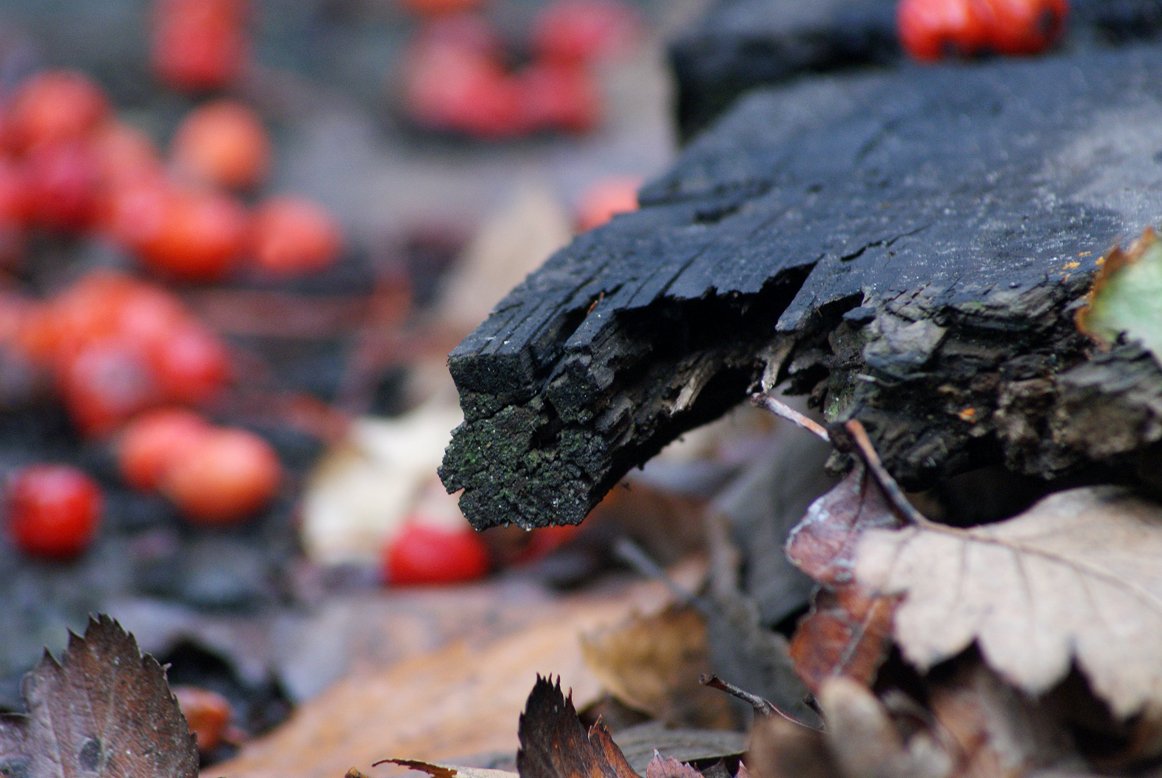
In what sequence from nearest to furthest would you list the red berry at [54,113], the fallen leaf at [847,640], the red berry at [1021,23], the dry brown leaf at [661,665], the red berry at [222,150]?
1. the fallen leaf at [847,640]
2. the dry brown leaf at [661,665]
3. the red berry at [1021,23]
4. the red berry at [54,113]
5. the red berry at [222,150]

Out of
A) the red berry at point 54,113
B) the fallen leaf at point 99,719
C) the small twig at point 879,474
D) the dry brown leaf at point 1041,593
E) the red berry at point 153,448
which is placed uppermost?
the red berry at point 54,113

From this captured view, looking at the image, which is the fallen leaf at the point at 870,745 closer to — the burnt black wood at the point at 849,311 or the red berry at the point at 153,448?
the burnt black wood at the point at 849,311

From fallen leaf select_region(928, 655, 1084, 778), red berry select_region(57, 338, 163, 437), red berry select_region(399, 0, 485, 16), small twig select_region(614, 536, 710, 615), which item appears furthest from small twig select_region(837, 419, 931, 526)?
red berry select_region(399, 0, 485, 16)

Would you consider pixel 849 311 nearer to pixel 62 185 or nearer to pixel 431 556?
pixel 431 556

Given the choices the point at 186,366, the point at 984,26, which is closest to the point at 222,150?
the point at 186,366

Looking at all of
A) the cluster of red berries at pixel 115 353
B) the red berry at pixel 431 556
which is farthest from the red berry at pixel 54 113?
the red berry at pixel 431 556

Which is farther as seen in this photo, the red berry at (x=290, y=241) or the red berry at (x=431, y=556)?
the red berry at (x=290, y=241)

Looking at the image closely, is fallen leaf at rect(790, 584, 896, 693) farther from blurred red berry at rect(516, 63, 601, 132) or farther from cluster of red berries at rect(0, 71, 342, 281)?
blurred red berry at rect(516, 63, 601, 132)
